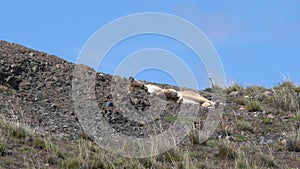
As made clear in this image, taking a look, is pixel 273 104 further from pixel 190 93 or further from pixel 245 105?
pixel 190 93

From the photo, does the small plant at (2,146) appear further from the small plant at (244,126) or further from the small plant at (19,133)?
the small plant at (244,126)

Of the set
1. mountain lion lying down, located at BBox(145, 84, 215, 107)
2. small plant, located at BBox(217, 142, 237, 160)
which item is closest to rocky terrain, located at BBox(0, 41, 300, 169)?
small plant, located at BBox(217, 142, 237, 160)

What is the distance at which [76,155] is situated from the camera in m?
10.8

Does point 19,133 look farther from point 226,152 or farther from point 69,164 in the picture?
point 226,152

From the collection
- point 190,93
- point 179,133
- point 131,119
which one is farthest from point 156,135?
point 190,93

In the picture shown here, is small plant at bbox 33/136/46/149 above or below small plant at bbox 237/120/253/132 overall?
below

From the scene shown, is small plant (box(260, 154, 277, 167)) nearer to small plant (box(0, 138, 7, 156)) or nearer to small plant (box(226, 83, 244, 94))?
small plant (box(0, 138, 7, 156))

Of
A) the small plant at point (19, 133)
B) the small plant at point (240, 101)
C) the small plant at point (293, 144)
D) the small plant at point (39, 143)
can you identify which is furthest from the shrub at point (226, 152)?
the small plant at point (240, 101)

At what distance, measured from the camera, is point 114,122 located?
13.8m

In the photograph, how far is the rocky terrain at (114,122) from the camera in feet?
35.6

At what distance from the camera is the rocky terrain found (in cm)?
1085

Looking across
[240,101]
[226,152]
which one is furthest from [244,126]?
[240,101]

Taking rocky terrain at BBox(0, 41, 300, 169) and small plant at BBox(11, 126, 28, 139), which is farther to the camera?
small plant at BBox(11, 126, 28, 139)

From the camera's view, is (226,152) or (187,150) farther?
(226,152)
